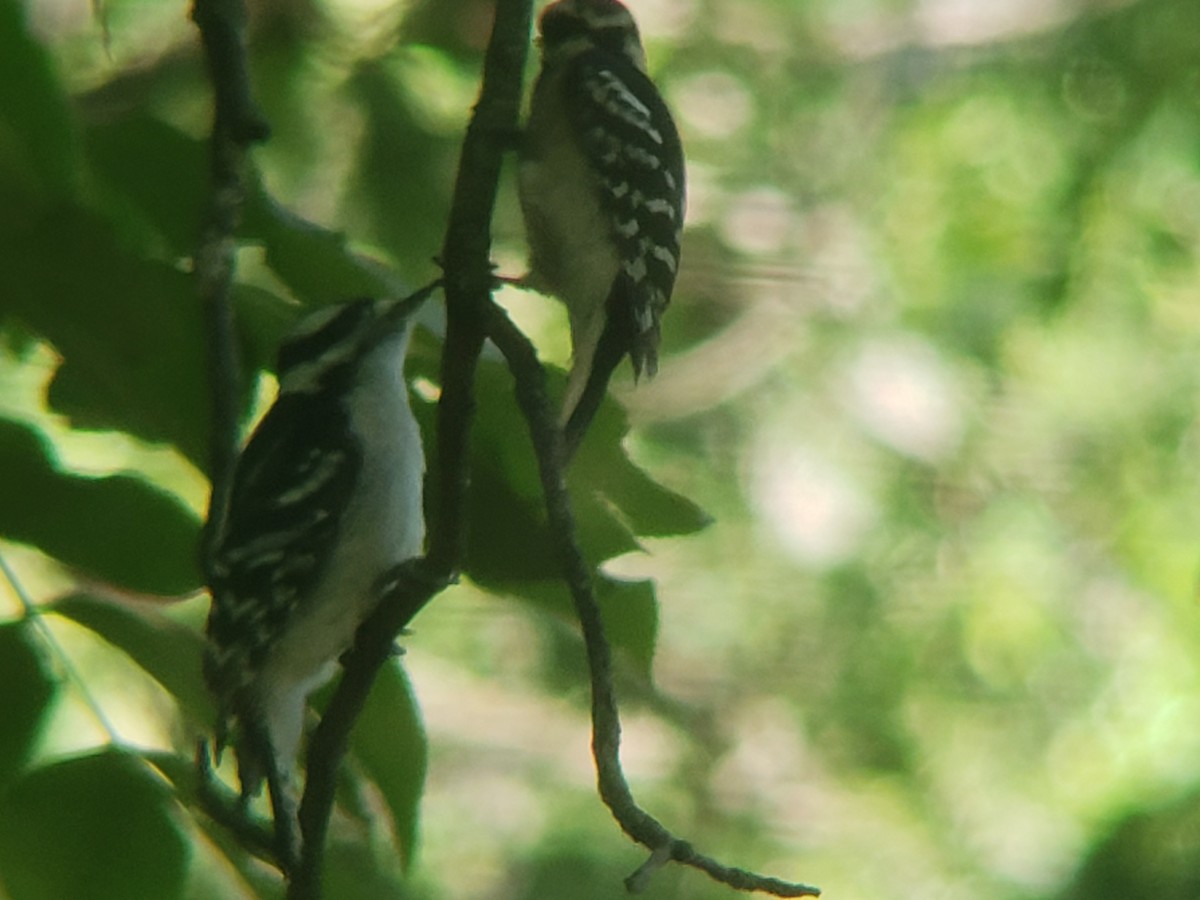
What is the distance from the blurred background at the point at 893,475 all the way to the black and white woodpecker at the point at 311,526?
3.74 metres

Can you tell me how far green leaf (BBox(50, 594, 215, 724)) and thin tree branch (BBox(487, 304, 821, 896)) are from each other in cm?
40

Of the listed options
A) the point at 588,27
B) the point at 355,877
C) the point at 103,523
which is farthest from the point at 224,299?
the point at 588,27

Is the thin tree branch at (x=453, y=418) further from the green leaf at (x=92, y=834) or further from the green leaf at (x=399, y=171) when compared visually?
the green leaf at (x=399, y=171)

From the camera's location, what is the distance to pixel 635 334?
10.2ft

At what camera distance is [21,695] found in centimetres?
158

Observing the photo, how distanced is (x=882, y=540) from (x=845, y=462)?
0.46 metres

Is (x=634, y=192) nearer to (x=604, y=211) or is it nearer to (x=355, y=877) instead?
(x=604, y=211)

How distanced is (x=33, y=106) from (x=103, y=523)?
0.47m

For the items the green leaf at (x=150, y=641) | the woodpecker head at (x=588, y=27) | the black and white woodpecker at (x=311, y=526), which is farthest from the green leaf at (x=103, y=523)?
the woodpecker head at (x=588, y=27)

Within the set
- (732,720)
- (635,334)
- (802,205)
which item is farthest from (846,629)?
(635,334)

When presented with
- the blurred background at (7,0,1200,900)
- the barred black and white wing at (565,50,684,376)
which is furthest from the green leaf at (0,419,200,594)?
the blurred background at (7,0,1200,900)

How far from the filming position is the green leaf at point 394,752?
5.49 feet

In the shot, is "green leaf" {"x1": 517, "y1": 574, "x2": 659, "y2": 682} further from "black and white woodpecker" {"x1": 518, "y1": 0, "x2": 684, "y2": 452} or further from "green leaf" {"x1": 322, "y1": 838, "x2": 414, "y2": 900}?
"black and white woodpecker" {"x1": 518, "y1": 0, "x2": 684, "y2": 452}

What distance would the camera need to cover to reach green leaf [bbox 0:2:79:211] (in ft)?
4.49
